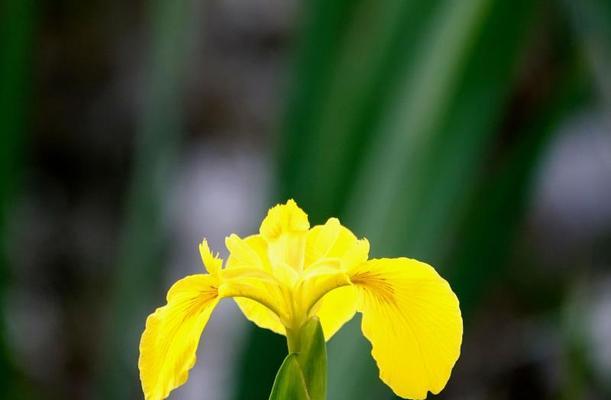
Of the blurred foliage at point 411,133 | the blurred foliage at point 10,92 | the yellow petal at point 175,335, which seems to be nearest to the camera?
the yellow petal at point 175,335

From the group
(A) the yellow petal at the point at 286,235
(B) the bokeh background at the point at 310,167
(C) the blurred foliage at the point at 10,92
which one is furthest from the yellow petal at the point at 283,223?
(C) the blurred foliage at the point at 10,92

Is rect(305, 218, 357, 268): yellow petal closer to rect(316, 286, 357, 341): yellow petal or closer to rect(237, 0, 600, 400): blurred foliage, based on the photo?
rect(316, 286, 357, 341): yellow petal

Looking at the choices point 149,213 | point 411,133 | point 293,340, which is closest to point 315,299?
point 293,340

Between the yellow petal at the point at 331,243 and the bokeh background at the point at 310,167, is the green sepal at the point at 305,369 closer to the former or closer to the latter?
the yellow petal at the point at 331,243

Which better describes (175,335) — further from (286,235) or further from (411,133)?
(411,133)

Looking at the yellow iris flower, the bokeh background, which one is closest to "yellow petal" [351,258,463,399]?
the yellow iris flower
